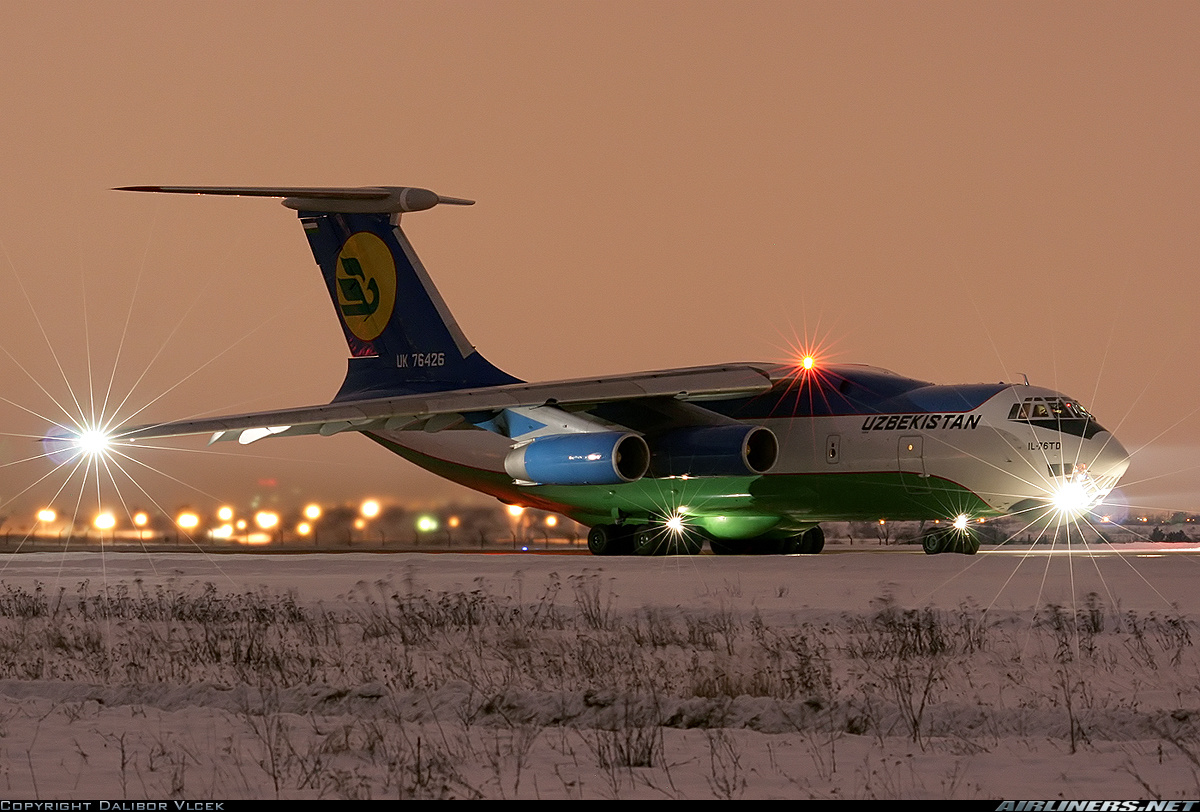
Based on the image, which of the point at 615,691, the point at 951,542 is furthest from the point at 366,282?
the point at 615,691

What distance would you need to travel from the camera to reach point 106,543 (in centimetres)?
3453

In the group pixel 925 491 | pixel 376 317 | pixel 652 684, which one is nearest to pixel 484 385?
pixel 376 317

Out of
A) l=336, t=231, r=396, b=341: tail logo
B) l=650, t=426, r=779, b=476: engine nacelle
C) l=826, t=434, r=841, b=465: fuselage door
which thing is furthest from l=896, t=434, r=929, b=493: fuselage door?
l=336, t=231, r=396, b=341: tail logo

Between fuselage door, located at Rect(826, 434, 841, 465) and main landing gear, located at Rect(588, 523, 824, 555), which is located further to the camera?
main landing gear, located at Rect(588, 523, 824, 555)

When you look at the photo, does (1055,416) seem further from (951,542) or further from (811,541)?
(811,541)

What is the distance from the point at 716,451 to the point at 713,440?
234 millimetres

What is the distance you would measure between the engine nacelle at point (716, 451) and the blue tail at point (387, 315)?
13.7 feet

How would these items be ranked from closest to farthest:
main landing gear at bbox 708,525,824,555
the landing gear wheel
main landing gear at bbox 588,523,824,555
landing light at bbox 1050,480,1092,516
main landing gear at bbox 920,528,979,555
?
landing light at bbox 1050,480,1092,516
main landing gear at bbox 920,528,979,555
main landing gear at bbox 588,523,824,555
the landing gear wheel
main landing gear at bbox 708,525,824,555

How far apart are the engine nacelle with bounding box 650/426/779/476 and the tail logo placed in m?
6.54

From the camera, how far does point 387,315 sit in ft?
84.4

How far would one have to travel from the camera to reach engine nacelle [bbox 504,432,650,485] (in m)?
20.8

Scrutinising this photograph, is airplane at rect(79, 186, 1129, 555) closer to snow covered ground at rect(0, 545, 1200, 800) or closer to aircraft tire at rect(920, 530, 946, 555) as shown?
aircraft tire at rect(920, 530, 946, 555)

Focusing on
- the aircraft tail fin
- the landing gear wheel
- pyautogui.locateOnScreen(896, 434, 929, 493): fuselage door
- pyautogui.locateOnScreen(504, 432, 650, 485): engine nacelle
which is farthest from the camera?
the aircraft tail fin

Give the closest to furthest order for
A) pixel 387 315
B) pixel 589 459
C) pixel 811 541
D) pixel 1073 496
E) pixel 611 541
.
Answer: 1. pixel 1073 496
2. pixel 589 459
3. pixel 611 541
4. pixel 811 541
5. pixel 387 315
